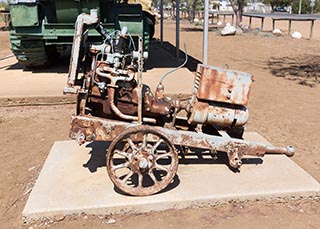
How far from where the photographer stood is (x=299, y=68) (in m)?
9.85

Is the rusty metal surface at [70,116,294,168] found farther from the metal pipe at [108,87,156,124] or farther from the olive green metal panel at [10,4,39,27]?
the olive green metal panel at [10,4,39,27]

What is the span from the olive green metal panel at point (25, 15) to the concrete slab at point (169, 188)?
14.0 feet

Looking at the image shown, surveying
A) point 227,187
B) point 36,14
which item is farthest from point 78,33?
point 36,14

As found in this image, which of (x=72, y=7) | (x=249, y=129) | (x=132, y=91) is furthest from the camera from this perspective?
(x=72, y=7)

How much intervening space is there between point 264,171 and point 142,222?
52.3 inches

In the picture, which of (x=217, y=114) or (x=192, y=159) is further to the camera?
(x=192, y=159)

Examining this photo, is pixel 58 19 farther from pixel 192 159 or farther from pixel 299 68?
pixel 299 68

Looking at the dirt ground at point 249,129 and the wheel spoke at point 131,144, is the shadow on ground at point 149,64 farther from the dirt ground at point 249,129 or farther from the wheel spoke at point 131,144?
the wheel spoke at point 131,144

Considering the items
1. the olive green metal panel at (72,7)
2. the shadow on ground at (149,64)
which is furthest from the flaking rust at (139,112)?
the shadow on ground at (149,64)

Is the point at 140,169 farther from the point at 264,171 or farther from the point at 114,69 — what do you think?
the point at 264,171

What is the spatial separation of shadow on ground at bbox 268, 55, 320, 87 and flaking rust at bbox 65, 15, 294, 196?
5050 mm

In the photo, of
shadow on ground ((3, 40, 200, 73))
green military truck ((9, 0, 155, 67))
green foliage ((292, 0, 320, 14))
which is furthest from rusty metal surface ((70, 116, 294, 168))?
green foliage ((292, 0, 320, 14))

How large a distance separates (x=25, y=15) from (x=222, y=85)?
208 inches

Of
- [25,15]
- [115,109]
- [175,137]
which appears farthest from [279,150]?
[25,15]
